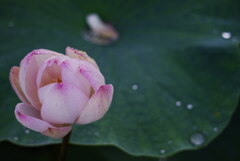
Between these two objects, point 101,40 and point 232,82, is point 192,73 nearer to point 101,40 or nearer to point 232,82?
point 232,82

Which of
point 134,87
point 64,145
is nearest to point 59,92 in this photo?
point 64,145

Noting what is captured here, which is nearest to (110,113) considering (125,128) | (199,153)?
(125,128)

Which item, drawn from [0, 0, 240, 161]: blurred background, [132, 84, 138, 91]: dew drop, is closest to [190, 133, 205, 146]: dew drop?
[0, 0, 240, 161]: blurred background

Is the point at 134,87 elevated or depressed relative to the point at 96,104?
depressed

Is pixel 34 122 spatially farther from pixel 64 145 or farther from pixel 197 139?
pixel 197 139

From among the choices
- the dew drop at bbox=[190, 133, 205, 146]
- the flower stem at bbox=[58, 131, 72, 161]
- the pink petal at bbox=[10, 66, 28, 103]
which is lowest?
the dew drop at bbox=[190, 133, 205, 146]

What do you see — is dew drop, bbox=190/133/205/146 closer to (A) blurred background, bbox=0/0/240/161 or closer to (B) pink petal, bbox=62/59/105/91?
(A) blurred background, bbox=0/0/240/161

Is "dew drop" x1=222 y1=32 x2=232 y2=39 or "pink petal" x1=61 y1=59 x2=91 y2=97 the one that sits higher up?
"pink petal" x1=61 y1=59 x2=91 y2=97
